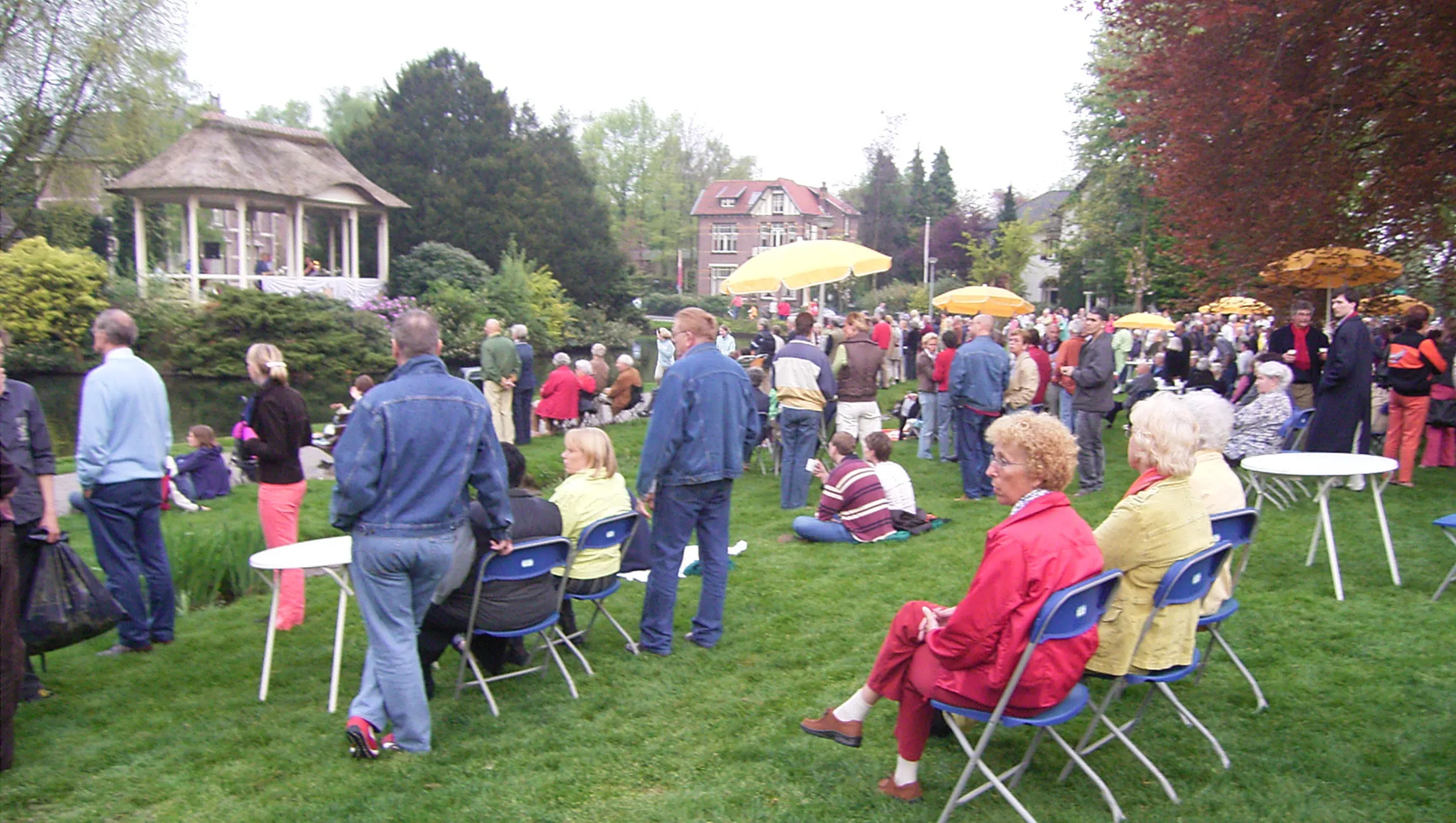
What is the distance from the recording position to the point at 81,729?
452cm

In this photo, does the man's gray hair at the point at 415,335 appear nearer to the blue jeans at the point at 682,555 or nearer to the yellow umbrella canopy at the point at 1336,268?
the blue jeans at the point at 682,555

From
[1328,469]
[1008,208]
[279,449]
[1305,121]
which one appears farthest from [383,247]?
[1008,208]

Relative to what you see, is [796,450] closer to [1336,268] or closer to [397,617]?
[1336,268]

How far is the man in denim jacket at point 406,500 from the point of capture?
384cm

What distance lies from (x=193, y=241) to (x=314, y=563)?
28.6 m

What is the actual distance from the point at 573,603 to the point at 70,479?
781 cm

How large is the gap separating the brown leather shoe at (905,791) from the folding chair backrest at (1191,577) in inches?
42.7

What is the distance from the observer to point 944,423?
12344mm

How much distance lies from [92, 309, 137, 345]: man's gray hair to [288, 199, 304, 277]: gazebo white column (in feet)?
90.5

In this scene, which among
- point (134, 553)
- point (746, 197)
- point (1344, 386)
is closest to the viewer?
point (134, 553)

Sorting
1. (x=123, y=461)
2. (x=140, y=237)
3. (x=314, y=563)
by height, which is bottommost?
(x=314, y=563)

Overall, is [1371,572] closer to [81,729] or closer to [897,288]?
[81,729]

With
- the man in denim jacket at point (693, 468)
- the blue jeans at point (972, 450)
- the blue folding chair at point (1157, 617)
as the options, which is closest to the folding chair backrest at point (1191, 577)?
the blue folding chair at point (1157, 617)

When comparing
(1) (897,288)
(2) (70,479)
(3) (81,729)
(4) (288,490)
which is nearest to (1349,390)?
(4) (288,490)
